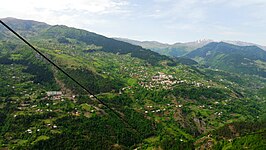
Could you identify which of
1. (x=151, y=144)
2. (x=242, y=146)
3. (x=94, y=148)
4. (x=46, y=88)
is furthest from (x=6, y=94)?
(x=242, y=146)

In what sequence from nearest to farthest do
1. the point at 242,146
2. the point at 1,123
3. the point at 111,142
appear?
1. the point at 242,146
2. the point at 111,142
3. the point at 1,123

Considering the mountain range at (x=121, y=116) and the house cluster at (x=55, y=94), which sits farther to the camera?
the house cluster at (x=55, y=94)

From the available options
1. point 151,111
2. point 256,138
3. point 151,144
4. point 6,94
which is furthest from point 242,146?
point 6,94

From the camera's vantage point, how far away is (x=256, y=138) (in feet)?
332

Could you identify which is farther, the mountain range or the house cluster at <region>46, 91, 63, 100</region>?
the house cluster at <region>46, 91, 63, 100</region>

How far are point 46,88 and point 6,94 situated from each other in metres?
29.0

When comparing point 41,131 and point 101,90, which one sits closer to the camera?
point 41,131

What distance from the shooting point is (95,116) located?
138 m

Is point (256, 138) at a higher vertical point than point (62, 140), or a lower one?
higher

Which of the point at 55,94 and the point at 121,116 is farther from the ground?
the point at 55,94

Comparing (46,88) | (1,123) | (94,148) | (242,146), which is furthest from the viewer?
(46,88)

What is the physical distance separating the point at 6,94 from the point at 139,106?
76.8 meters

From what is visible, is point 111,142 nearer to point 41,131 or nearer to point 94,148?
point 94,148

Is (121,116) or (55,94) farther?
(55,94)
